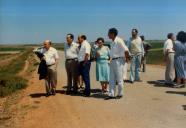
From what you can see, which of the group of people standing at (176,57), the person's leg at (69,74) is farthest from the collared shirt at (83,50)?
the group of people standing at (176,57)

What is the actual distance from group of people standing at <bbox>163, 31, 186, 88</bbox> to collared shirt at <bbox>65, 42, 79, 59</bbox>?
370 centimetres

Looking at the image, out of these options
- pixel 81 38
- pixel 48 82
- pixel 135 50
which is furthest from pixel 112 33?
pixel 135 50

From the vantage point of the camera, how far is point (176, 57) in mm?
16094

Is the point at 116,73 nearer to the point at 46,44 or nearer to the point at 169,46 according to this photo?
the point at 46,44

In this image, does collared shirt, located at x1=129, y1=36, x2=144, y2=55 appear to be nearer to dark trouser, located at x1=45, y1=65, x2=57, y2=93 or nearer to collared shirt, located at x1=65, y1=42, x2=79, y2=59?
collared shirt, located at x1=65, y1=42, x2=79, y2=59

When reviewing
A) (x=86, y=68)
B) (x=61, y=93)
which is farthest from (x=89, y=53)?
(x=61, y=93)

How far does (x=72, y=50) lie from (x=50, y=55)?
69 centimetres

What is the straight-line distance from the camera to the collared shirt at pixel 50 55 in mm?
13992

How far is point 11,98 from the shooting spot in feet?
53.0

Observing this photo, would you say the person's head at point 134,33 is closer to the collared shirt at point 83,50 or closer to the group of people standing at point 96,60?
the group of people standing at point 96,60

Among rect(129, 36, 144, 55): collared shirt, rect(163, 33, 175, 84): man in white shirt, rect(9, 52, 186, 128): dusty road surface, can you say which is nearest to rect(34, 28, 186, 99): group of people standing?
rect(9, 52, 186, 128): dusty road surface

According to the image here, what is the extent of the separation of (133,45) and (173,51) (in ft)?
5.05

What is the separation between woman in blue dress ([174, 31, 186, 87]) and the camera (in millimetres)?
15695

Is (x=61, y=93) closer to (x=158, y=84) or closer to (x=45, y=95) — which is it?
(x=45, y=95)
